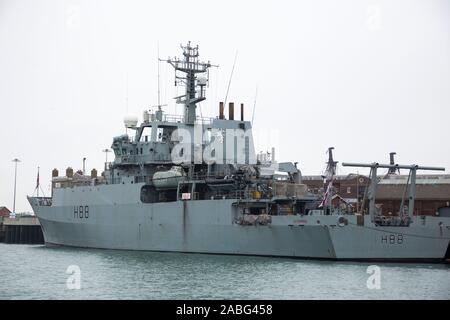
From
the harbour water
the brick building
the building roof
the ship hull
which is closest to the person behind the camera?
the harbour water

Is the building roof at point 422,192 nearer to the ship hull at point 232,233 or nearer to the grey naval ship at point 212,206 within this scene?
the grey naval ship at point 212,206

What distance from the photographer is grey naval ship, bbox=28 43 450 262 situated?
27422 millimetres

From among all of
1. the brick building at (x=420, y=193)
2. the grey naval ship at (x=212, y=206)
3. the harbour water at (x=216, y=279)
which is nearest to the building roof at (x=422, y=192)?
the brick building at (x=420, y=193)

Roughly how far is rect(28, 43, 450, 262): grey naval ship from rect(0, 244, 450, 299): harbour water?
0.86 metres

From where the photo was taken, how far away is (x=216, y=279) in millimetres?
23266

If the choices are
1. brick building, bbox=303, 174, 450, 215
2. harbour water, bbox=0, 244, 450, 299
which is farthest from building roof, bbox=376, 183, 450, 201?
harbour water, bbox=0, 244, 450, 299

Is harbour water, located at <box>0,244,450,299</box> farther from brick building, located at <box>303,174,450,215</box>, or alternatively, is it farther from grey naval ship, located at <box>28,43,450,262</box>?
brick building, located at <box>303,174,450,215</box>

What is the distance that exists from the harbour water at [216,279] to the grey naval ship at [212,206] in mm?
862

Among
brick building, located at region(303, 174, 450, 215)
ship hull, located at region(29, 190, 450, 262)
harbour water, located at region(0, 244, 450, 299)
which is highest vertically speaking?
brick building, located at region(303, 174, 450, 215)

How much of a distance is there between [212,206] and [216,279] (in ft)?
26.3

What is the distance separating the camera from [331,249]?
27797mm

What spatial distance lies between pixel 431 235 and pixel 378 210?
3564 millimetres
